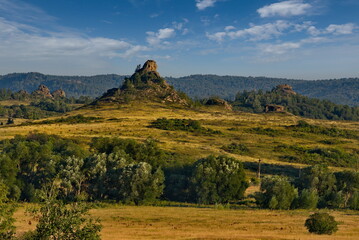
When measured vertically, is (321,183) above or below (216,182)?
above

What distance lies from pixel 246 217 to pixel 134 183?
22.8 meters

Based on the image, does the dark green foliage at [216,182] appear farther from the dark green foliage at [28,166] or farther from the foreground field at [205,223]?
the dark green foliage at [28,166]

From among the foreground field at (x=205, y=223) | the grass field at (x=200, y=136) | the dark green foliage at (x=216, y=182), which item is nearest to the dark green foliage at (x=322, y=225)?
the foreground field at (x=205, y=223)

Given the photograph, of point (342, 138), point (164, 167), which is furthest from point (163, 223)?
point (342, 138)

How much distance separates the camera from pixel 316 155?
126938 mm

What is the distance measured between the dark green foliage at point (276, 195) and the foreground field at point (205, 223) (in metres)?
3.12

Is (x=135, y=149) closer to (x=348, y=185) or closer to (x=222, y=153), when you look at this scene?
(x=222, y=153)

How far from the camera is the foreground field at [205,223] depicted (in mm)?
41000

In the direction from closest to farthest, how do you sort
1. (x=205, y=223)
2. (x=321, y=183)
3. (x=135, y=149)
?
(x=205, y=223) → (x=321, y=183) → (x=135, y=149)

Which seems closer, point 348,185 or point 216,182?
point 216,182

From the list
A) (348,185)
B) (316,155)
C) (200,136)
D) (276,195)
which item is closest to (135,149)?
(276,195)

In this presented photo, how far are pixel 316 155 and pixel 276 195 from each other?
2972 inches

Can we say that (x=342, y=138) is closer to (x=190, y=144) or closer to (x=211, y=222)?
(x=190, y=144)

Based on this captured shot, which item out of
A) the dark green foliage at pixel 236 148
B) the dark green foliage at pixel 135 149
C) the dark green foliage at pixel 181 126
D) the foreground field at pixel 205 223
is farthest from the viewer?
the dark green foliage at pixel 181 126
